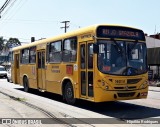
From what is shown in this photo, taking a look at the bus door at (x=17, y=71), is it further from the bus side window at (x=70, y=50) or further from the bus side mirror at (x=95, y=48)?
the bus side mirror at (x=95, y=48)

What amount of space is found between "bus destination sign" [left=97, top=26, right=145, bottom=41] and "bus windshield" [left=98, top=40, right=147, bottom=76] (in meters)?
0.24

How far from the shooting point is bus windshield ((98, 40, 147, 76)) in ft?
38.6

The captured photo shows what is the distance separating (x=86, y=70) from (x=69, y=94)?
6.53 ft

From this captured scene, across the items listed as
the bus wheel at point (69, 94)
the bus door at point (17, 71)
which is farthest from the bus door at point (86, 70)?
the bus door at point (17, 71)

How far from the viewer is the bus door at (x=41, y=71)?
Result: 57.2 ft

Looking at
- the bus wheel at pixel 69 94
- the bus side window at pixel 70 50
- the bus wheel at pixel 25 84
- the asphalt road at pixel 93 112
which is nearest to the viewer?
the asphalt road at pixel 93 112

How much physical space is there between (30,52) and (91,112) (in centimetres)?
903

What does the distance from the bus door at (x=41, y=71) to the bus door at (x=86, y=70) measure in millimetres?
4873

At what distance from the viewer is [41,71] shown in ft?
58.3

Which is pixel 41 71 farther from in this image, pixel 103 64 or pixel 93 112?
pixel 103 64

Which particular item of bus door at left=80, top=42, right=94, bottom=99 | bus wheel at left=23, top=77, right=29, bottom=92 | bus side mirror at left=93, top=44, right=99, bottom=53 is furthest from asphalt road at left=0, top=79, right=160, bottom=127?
bus wheel at left=23, top=77, right=29, bottom=92

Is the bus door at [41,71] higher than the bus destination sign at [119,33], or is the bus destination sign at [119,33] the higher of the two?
the bus destination sign at [119,33]

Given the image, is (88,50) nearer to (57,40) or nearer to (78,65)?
(78,65)

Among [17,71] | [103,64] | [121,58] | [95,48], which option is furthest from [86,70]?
[17,71]
